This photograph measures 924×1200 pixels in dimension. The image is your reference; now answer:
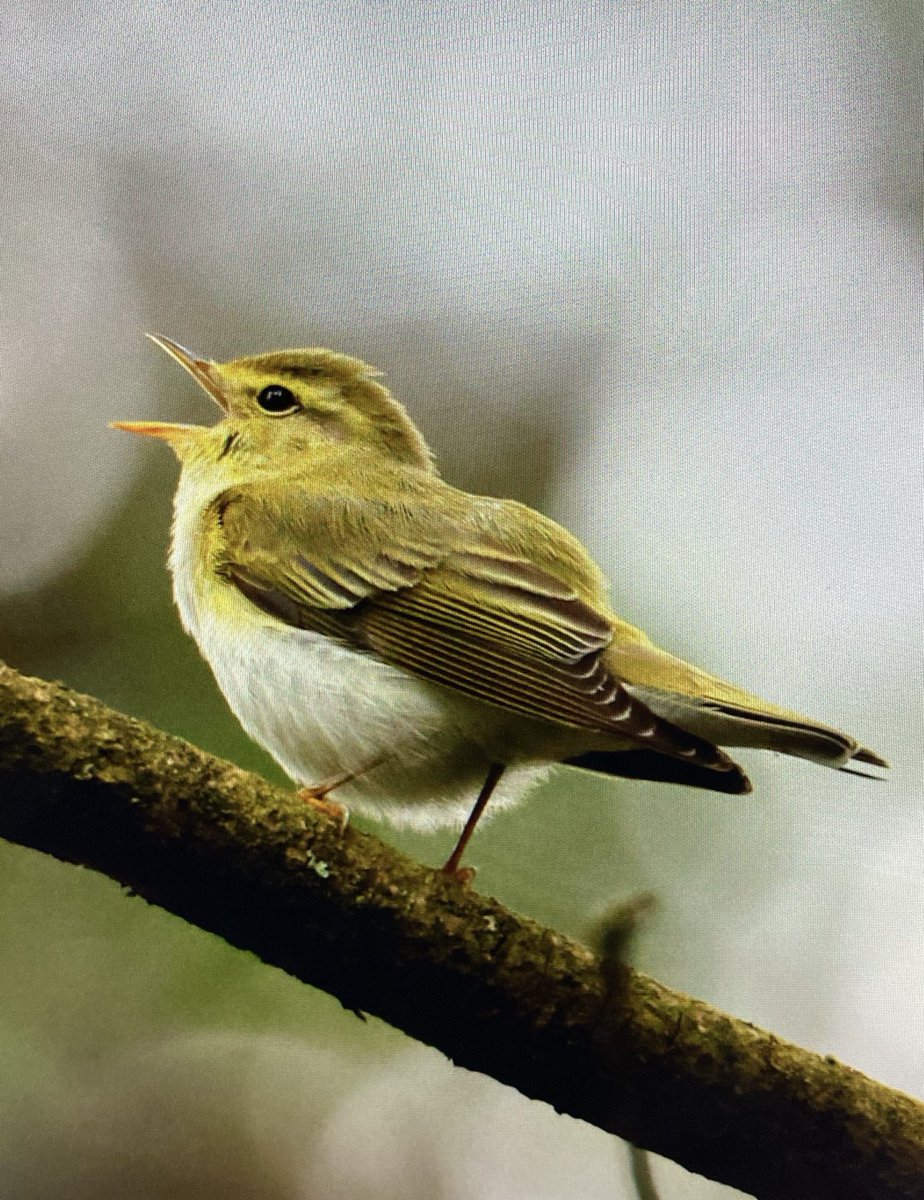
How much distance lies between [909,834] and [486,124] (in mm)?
841

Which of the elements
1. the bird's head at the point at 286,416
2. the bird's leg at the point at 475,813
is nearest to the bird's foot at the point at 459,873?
the bird's leg at the point at 475,813

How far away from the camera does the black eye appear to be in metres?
1.04

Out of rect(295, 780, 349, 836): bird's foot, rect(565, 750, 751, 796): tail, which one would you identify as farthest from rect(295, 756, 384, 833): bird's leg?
rect(565, 750, 751, 796): tail

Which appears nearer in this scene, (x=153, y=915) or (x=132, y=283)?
(x=153, y=915)

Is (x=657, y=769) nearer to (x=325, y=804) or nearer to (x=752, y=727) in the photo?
(x=752, y=727)

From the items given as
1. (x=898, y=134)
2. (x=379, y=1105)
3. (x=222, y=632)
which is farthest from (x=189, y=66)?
(x=379, y=1105)

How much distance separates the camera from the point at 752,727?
0.79 metres

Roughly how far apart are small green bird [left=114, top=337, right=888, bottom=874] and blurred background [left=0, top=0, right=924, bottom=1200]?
0.13 feet

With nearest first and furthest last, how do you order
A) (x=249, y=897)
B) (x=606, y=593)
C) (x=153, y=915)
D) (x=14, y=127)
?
1. (x=249, y=897)
2. (x=153, y=915)
3. (x=606, y=593)
4. (x=14, y=127)

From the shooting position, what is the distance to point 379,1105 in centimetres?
89

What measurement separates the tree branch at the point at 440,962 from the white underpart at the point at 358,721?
0.13m

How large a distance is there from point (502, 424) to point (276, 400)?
22cm

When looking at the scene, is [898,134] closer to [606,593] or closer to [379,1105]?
[606,593]

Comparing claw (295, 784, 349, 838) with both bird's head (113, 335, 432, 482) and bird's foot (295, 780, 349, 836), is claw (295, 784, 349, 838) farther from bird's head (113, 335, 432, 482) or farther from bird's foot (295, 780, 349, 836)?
bird's head (113, 335, 432, 482)
